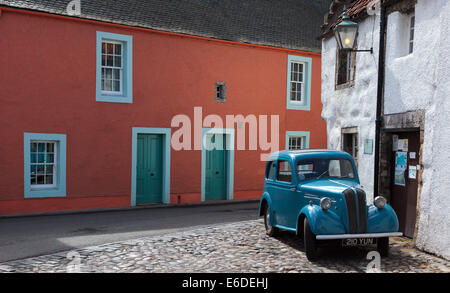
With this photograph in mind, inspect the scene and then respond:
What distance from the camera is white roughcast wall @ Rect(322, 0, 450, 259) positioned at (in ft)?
25.3

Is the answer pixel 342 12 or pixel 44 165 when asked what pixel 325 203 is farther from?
pixel 44 165

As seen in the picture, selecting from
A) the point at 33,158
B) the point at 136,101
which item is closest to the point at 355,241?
the point at 136,101

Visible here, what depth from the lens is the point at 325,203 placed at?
24.6ft

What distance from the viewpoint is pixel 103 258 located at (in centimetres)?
777

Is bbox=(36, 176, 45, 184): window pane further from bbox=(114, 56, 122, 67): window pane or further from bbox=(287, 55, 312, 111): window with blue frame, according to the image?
bbox=(287, 55, 312, 111): window with blue frame

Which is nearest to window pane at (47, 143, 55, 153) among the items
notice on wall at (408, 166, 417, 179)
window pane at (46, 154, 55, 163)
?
window pane at (46, 154, 55, 163)

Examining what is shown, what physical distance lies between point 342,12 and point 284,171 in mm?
5659

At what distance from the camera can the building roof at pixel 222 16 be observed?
1482cm

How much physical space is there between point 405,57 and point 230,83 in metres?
8.80

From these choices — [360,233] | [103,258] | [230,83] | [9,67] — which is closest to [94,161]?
[9,67]

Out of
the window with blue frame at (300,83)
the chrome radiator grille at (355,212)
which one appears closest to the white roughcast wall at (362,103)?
the chrome radiator grille at (355,212)

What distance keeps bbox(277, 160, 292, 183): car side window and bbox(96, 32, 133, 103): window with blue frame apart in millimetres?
7327

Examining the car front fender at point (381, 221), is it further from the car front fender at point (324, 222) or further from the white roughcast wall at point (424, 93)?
the white roughcast wall at point (424, 93)

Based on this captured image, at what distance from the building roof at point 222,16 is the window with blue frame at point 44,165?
3788mm
